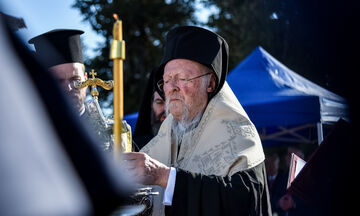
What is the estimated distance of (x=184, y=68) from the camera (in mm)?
3482

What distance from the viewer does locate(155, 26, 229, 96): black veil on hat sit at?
349 centimetres

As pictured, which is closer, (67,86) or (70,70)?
(67,86)

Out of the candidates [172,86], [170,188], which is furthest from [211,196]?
[172,86]

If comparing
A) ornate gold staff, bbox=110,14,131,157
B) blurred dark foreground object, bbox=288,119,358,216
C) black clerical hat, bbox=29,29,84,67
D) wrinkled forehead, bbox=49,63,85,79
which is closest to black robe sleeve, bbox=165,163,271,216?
blurred dark foreground object, bbox=288,119,358,216

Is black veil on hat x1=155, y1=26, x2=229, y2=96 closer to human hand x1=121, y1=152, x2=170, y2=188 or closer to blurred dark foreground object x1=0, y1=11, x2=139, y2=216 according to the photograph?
human hand x1=121, y1=152, x2=170, y2=188

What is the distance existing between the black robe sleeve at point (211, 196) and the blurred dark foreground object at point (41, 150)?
147 cm

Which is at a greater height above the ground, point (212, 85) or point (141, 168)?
point (212, 85)

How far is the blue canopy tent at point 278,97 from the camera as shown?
248 inches

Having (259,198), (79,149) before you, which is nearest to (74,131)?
(79,149)

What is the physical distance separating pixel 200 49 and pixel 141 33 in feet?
54.7

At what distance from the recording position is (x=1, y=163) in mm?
1188

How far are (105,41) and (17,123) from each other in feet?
53.8

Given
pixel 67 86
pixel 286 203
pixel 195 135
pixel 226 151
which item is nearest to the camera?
pixel 226 151

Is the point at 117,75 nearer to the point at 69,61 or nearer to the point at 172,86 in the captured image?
the point at 172,86
